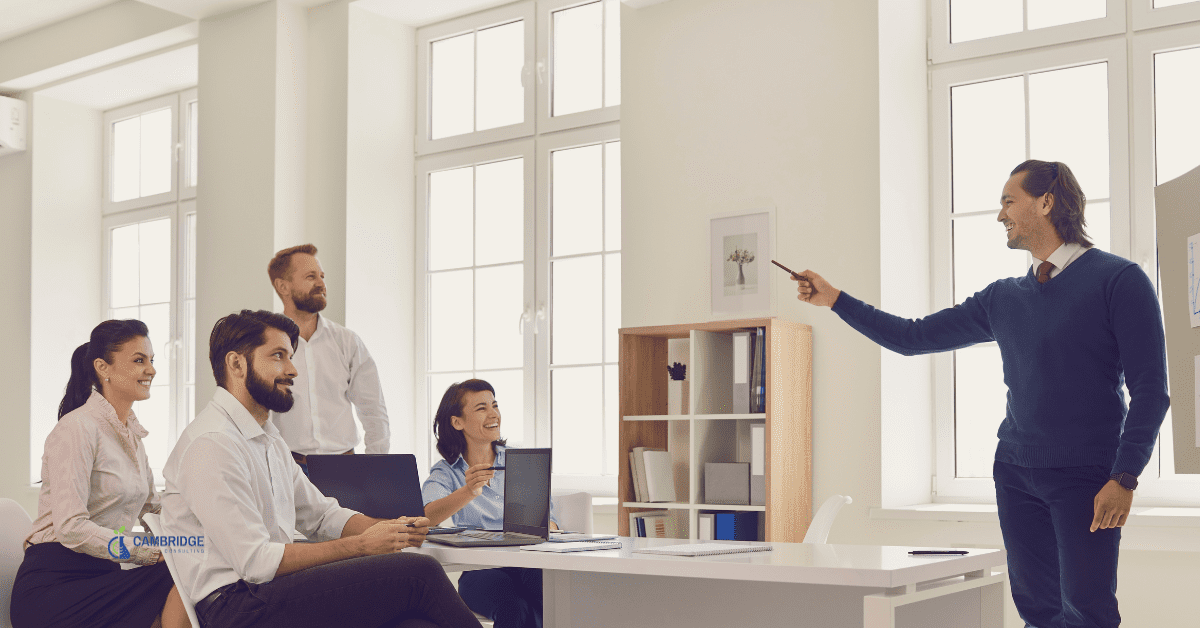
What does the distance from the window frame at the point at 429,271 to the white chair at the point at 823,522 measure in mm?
2191

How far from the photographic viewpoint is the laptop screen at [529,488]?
309 centimetres

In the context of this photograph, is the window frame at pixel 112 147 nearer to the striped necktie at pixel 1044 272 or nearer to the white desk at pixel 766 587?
the white desk at pixel 766 587

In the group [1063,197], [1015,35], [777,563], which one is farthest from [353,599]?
[1015,35]

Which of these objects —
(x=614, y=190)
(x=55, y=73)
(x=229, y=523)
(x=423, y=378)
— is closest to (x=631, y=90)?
(x=614, y=190)

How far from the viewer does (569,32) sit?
5.75 metres

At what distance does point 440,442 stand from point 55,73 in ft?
15.6

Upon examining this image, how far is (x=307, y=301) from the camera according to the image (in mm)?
4293

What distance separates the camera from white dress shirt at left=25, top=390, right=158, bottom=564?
3.23m

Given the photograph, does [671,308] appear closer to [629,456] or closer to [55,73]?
[629,456]

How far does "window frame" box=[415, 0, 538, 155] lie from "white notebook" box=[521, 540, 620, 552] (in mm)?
3237

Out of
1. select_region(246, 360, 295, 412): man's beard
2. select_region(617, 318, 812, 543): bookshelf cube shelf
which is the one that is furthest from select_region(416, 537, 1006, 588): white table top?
select_region(617, 318, 812, 543): bookshelf cube shelf

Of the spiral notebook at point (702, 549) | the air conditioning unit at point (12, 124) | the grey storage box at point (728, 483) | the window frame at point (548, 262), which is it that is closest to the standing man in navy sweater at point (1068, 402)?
the spiral notebook at point (702, 549)

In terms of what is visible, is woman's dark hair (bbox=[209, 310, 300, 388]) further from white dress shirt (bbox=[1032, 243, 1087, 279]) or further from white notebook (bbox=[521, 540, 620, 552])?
white dress shirt (bbox=[1032, 243, 1087, 279])

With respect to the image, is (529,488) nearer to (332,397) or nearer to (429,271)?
(332,397)
